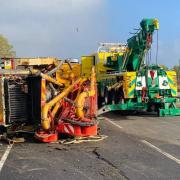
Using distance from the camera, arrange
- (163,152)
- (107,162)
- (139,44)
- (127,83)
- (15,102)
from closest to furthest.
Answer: (107,162), (163,152), (15,102), (127,83), (139,44)

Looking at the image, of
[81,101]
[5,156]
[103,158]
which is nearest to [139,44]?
[81,101]

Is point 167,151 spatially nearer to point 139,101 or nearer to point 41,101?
point 41,101

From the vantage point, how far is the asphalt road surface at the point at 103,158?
7281mm

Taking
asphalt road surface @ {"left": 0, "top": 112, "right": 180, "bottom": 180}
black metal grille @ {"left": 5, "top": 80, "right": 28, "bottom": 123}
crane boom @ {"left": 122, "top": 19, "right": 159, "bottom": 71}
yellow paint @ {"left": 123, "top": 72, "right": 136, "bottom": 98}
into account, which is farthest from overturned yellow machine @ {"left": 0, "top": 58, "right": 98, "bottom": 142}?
crane boom @ {"left": 122, "top": 19, "right": 159, "bottom": 71}

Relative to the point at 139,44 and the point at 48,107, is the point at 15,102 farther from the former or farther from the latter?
the point at 139,44

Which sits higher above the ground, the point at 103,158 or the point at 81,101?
the point at 81,101

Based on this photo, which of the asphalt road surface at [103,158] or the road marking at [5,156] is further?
the road marking at [5,156]

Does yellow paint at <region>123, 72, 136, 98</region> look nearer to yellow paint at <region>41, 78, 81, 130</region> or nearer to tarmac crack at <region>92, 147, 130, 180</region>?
yellow paint at <region>41, 78, 81, 130</region>

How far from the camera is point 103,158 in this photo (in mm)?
8547

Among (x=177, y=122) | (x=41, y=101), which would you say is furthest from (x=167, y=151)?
(x=177, y=122)

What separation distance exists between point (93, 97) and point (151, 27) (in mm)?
5691

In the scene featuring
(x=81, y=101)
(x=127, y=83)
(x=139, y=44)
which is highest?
(x=139, y=44)

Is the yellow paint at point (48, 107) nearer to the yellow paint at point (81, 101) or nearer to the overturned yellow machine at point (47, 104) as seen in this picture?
the overturned yellow machine at point (47, 104)

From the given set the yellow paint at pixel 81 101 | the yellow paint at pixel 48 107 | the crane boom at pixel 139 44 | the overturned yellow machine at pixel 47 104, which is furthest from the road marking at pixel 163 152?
the crane boom at pixel 139 44
